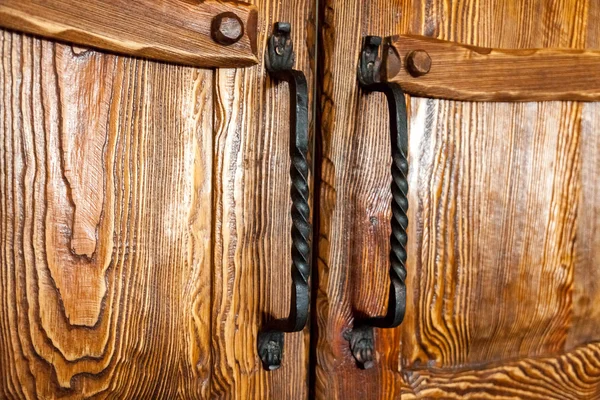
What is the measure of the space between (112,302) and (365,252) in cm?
22

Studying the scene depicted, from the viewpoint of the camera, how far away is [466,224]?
0.57m

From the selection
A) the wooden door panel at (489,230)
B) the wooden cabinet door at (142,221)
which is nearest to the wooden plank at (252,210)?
the wooden cabinet door at (142,221)

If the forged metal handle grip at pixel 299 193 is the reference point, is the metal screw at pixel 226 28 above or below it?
above

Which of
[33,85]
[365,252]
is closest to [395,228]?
[365,252]

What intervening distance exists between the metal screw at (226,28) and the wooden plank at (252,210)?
3cm

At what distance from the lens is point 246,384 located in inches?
19.8

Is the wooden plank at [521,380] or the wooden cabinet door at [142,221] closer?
the wooden cabinet door at [142,221]

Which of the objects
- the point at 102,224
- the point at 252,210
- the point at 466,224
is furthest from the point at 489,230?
the point at 102,224

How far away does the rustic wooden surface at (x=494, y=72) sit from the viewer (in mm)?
530

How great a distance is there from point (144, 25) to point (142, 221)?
0.47ft

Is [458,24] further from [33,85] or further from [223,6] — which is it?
[33,85]

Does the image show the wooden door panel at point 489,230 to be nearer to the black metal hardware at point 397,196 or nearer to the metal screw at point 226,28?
the black metal hardware at point 397,196

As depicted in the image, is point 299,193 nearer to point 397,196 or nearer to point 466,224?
point 397,196

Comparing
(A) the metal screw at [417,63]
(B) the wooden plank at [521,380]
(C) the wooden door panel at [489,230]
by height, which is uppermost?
(A) the metal screw at [417,63]
